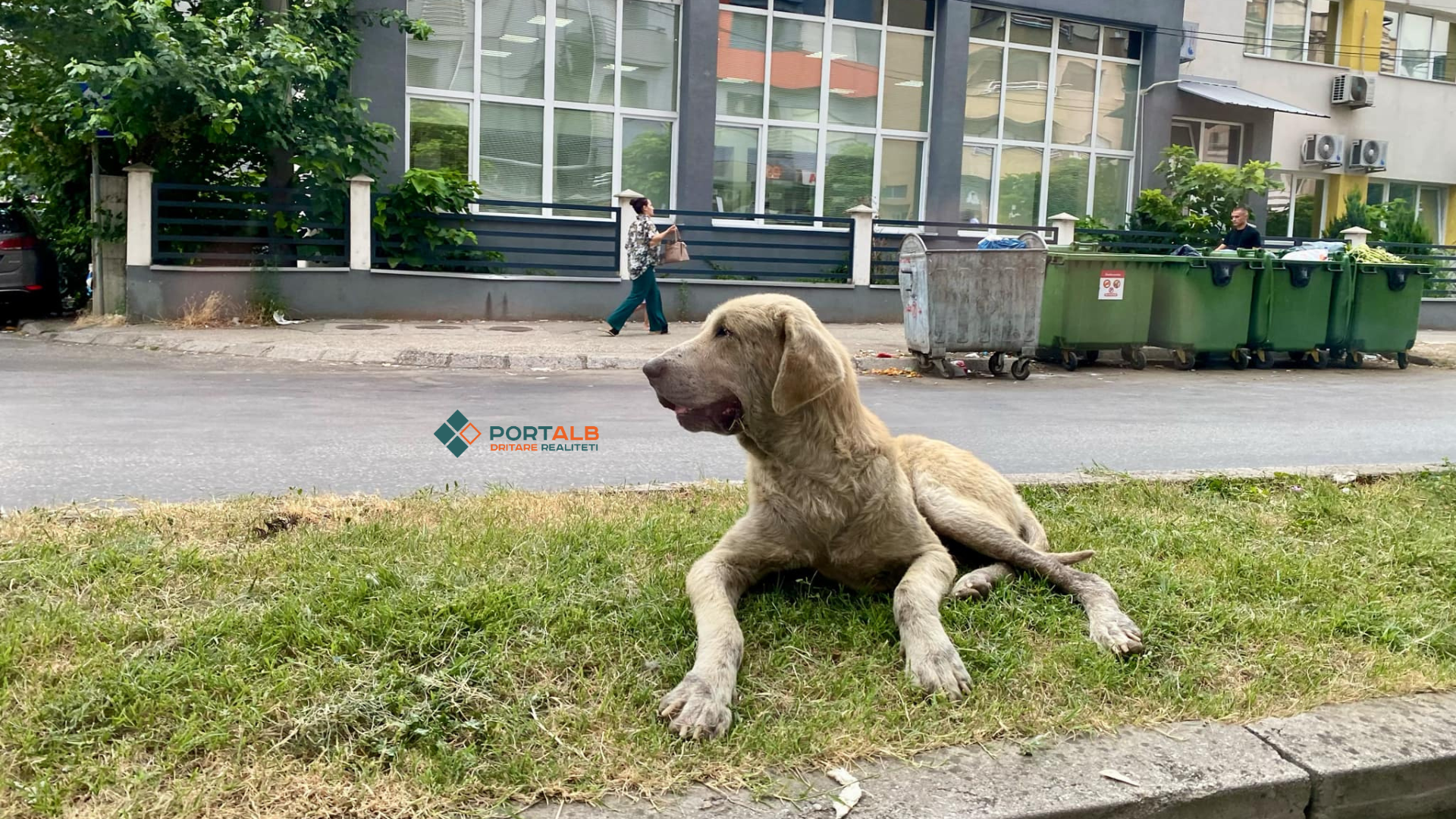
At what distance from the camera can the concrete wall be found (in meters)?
15.4

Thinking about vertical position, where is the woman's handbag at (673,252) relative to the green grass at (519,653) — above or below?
above

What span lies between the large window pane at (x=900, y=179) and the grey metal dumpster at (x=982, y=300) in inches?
405

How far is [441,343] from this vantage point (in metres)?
13.6

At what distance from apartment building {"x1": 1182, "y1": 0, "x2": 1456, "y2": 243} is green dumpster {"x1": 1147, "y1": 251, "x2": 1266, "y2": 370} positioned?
37.8 ft

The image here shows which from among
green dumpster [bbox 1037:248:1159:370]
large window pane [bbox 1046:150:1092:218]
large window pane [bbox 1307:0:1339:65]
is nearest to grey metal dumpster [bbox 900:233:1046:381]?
green dumpster [bbox 1037:248:1159:370]

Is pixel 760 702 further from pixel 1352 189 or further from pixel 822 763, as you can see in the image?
pixel 1352 189

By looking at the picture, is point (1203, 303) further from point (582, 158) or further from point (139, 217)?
point (139, 217)

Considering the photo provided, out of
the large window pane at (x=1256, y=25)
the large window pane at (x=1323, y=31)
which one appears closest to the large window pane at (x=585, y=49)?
the large window pane at (x=1256, y=25)

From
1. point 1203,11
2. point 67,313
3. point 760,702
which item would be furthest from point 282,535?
point 1203,11

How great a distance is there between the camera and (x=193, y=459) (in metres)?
6.27

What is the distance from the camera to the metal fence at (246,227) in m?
15.8

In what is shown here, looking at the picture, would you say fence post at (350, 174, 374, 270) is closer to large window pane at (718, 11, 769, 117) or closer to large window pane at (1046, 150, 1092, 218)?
large window pane at (718, 11, 769, 117)

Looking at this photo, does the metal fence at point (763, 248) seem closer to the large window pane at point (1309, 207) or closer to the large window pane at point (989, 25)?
the large window pane at point (989, 25)

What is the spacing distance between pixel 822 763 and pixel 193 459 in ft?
16.7
